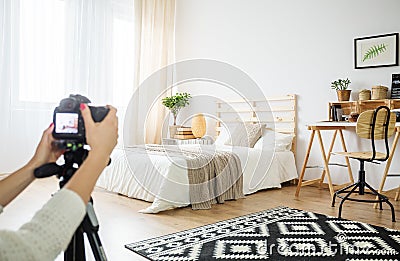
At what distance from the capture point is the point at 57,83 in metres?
5.05

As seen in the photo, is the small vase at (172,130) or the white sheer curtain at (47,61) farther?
the small vase at (172,130)

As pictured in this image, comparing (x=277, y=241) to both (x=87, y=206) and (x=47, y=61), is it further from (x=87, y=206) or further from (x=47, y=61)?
(x=47, y=61)

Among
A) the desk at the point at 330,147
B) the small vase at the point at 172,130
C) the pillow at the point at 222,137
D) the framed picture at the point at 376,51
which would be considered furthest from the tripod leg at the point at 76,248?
the small vase at the point at 172,130

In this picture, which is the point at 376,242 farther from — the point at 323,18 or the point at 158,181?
the point at 323,18

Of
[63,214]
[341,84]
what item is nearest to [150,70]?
[341,84]

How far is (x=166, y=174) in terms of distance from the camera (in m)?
3.21

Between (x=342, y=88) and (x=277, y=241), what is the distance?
91.8 inches

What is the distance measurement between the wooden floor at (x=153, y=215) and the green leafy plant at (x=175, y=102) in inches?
78.5

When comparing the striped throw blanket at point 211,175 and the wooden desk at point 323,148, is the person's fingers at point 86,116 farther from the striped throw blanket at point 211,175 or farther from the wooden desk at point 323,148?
the wooden desk at point 323,148

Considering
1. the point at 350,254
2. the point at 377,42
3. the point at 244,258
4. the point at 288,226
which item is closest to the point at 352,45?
the point at 377,42

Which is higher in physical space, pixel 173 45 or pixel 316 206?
pixel 173 45

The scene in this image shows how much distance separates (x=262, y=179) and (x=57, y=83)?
9.60ft

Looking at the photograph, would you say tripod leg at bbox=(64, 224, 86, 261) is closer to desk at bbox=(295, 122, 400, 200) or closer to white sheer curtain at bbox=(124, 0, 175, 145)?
desk at bbox=(295, 122, 400, 200)

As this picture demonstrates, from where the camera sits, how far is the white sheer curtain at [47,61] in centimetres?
465
